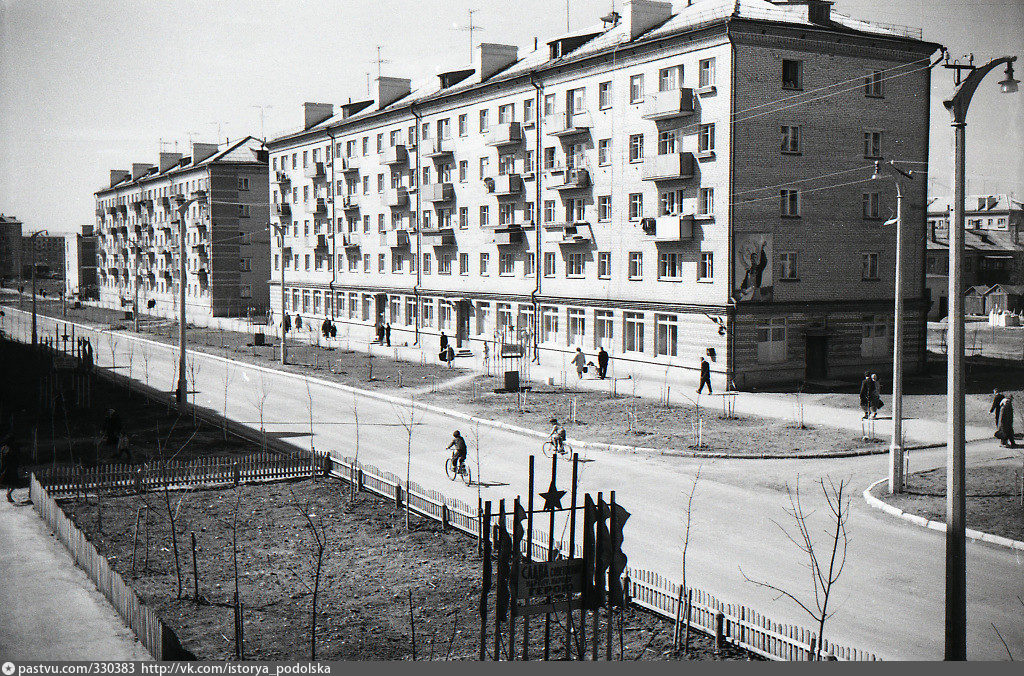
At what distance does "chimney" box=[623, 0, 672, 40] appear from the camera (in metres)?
45.2

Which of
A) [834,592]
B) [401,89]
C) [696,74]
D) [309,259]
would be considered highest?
[401,89]

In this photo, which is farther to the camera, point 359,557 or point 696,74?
point 696,74

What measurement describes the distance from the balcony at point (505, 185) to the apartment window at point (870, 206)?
1860 centimetres

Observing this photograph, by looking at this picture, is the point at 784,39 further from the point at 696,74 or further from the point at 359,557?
the point at 359,557

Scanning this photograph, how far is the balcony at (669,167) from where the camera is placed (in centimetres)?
4125

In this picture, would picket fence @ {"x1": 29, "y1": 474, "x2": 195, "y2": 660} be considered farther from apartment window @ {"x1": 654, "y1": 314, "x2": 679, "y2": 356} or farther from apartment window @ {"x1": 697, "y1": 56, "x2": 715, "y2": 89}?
apartment window @ {"x1": 697, "y1": 56, "x2": 715, "y2": 89}

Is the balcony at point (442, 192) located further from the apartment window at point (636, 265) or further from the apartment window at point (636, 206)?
the apartment window at point (636, 265)

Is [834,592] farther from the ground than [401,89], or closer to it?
closer to it

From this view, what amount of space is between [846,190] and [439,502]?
2910 centimetres

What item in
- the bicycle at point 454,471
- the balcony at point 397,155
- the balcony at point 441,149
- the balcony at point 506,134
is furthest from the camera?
the balcony at point 397,155

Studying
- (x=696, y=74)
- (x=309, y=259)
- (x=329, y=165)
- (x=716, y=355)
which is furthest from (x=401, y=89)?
(x=716, y=355)

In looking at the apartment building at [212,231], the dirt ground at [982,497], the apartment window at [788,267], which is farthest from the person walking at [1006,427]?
the apartment building at [212,231]

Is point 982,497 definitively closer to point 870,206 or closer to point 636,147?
point 870,206

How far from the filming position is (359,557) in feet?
55.7
